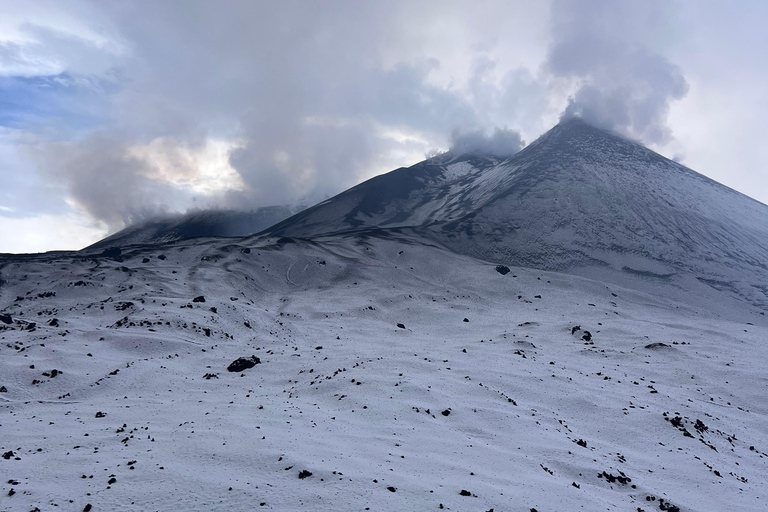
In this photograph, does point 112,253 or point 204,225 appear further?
point 204,225

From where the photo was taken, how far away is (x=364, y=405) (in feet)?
57.5

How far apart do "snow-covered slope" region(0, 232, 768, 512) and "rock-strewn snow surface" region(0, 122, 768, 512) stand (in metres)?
0.10

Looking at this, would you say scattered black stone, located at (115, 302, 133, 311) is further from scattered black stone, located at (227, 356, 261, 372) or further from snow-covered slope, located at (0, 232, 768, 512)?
scattered black stone, located at (227, 356, 261, 372)

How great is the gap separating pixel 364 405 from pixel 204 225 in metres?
168

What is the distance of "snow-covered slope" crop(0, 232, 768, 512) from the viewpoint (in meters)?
11.2

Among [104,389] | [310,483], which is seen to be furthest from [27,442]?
[310,483]

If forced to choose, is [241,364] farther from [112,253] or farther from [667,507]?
[112,253]

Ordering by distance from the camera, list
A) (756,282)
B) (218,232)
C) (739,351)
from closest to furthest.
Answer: (739,351) → (756,282) → (218,232)

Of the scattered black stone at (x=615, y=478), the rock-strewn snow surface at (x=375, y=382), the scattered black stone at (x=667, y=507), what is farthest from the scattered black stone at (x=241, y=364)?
the scattered black stone at (x=667, y=507)

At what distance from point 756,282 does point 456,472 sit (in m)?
67.6

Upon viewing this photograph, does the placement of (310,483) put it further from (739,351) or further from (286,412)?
(739,351)

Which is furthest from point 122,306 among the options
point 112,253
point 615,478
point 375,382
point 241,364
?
point 615,478

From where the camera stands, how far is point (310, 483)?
1098 cm

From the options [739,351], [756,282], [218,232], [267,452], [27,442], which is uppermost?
[218,232]
